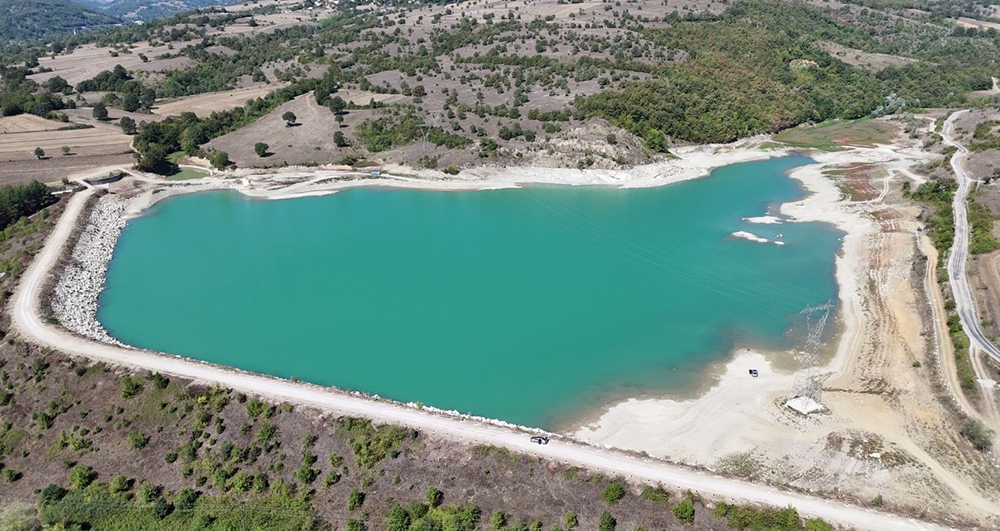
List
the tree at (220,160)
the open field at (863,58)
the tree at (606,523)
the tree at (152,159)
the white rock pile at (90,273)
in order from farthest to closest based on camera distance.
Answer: the open field at (863,58), the tree at (220,160), the tree at (152,159), the white rock pile at (90,273), the tree at (606,523)

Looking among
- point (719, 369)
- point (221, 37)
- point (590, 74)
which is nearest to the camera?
point (719, 369)

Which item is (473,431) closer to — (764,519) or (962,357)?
(764,519)

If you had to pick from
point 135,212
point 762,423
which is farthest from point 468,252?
point 135,212

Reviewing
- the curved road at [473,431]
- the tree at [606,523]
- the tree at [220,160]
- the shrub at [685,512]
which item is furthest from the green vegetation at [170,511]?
the tree at [220,160]

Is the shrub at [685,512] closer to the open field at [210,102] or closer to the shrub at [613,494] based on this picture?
the shrub at [613,494]

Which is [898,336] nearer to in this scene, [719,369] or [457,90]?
[719,369]

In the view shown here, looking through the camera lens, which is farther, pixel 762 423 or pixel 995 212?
pixel 995 212
